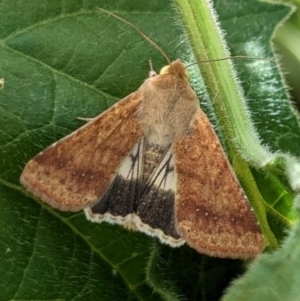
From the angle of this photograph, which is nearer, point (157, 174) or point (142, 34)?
point (157, 174)

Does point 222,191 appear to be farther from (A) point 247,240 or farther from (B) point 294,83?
(B) point 294,83

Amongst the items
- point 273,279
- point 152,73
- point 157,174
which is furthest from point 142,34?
point 273,279

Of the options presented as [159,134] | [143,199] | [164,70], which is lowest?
[143,199]

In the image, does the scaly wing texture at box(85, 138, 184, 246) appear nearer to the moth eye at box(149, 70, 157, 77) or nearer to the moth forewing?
the moth forewing

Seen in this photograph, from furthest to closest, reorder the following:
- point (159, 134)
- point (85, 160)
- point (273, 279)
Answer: point (159, 134)
point (85, 160)
point (273, 279)

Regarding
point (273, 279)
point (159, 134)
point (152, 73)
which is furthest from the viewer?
point (152, 73)

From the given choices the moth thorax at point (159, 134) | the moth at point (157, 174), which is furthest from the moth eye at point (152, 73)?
the moth thorax at point (159, 134)

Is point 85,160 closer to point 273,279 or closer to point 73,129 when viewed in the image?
point 73,129

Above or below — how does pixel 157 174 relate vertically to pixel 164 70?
below

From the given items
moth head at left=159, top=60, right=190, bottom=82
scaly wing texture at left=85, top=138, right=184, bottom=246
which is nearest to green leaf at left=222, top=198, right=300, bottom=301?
scaly wing texture at left=85, top=138, right=184, bottom=246
